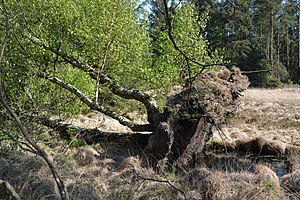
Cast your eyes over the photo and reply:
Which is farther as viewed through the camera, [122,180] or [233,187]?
[122,180]

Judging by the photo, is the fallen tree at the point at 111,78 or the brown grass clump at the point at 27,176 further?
the fallen tree at the point at 111,78

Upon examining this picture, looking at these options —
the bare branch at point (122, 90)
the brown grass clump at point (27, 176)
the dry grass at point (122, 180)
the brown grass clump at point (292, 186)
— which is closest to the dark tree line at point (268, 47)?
the bare branch at point (122, 90)

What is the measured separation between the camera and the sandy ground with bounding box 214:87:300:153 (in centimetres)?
1153

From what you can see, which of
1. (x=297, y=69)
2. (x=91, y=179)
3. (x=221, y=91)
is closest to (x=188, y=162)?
(x=221, y=91)

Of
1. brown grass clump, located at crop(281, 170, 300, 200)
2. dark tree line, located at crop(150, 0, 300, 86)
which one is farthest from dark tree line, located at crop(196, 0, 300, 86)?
brown grass clump, located at crop(281, 170, 300, 200)

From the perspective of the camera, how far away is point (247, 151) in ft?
33.9

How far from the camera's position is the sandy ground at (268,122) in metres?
11.5

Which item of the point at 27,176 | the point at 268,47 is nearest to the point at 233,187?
the point at 27,176

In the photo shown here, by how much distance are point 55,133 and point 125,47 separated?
9.41 feet

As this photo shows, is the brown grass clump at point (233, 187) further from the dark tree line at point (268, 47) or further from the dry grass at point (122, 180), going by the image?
the dark tree line at point (268, 47)

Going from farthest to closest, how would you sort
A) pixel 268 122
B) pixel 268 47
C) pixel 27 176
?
pixel 268 47 → pixel 268 122 → pixel 27 176

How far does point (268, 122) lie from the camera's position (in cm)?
1458

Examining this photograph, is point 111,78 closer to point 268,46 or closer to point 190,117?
point 190,117

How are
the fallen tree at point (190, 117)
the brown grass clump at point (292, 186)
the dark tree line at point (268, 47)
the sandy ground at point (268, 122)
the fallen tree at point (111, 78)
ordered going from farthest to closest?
the dark tree line at point (268, 47) → the sandy ground at point (268, 122) → the fallen tree at point (111, 78) → the fallen tree at point (190, 117) → the brown grass clump at point (292, 186)
